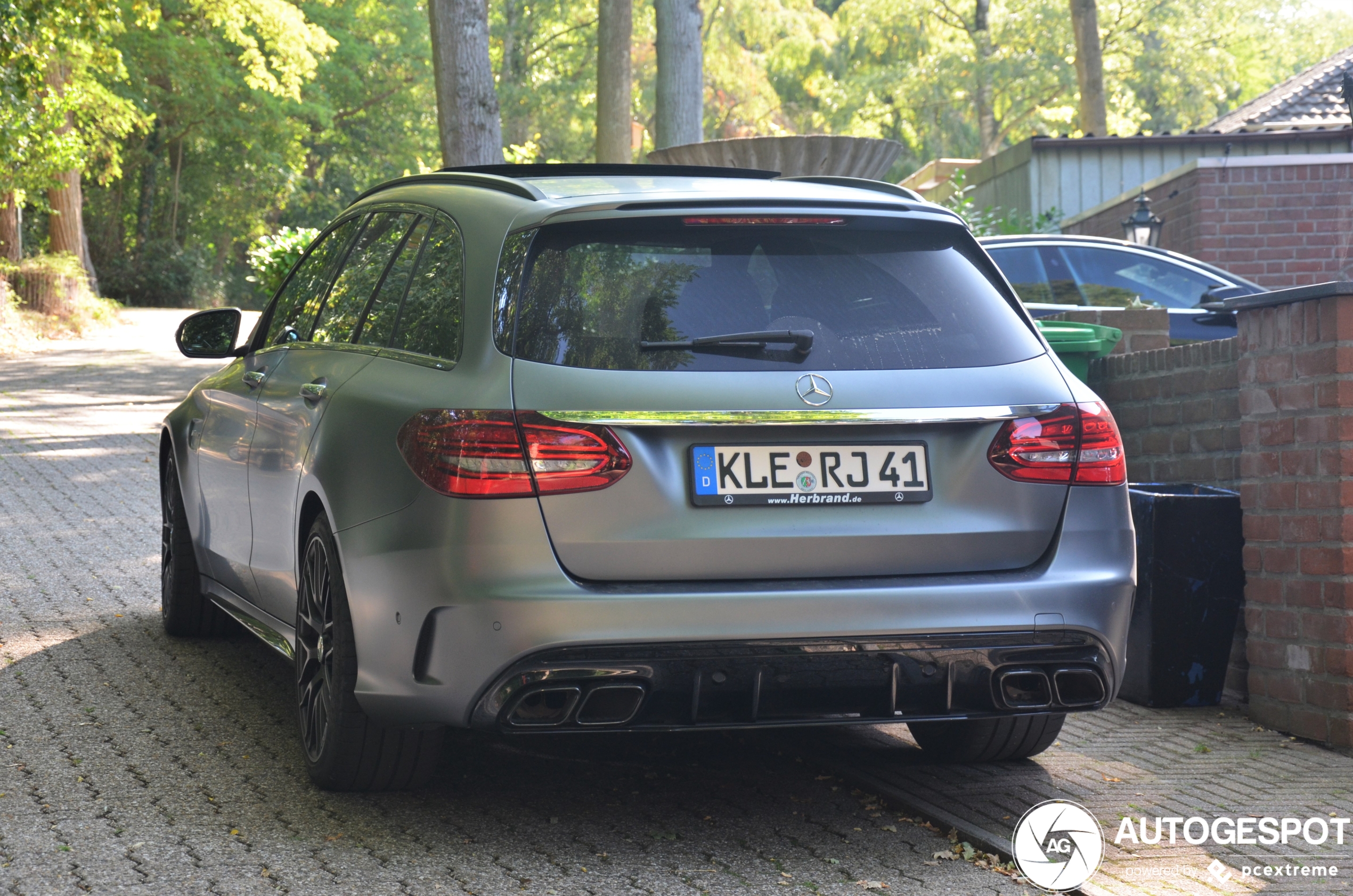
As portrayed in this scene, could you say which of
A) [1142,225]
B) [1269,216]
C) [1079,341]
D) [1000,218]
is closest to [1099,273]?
[1079,341]

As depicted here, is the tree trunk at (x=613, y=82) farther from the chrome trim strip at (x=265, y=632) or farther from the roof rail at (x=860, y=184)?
the roof rail at (x=860, y=184)

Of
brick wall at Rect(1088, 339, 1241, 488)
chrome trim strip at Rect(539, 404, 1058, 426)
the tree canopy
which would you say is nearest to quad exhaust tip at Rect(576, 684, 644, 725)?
Answer: chrome trim strip at Rect(539, 404, 1058, 426)

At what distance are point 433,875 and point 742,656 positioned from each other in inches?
36.2

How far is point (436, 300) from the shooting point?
163 inches

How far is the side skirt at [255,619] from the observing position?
4.76 metres

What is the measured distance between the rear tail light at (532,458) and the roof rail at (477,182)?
75cm

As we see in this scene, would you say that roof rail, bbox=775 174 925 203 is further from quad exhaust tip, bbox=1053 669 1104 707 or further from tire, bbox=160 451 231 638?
tire, bbox=160 451 231 638

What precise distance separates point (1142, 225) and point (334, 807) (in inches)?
589

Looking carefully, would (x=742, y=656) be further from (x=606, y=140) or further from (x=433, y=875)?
(x=606, y=140)

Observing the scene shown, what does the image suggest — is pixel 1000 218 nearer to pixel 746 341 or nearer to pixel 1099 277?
pixel 1099 277

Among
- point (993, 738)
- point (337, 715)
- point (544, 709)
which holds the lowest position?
point (993, 738)

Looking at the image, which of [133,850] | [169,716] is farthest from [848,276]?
[169,716]

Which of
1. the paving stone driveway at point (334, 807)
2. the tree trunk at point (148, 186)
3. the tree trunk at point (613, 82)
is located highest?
the tree trunk at point (148, 186)

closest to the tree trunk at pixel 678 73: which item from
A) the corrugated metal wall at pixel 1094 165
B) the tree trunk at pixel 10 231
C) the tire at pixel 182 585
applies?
the corrugated metal wall at pixel 1094 165
